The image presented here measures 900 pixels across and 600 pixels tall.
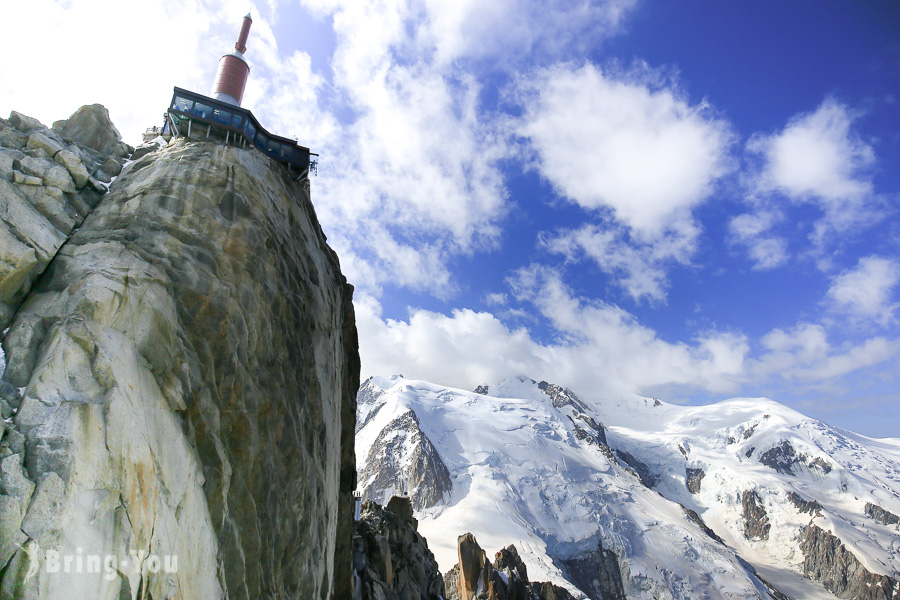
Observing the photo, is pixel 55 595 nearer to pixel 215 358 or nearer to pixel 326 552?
pixel 215 358

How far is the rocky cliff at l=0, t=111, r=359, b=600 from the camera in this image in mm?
10406

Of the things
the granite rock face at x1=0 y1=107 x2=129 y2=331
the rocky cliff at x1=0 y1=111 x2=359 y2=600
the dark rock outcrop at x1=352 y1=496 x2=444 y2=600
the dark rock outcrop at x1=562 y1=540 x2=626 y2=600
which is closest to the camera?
the rocky cliff at x1=0 y1=111 x2=359 y2=600

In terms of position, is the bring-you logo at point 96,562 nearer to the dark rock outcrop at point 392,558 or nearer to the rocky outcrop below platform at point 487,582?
the dark rock outcrop at point 392,558

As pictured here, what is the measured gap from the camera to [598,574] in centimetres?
16988

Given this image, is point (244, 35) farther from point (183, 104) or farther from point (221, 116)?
point (221, 116)

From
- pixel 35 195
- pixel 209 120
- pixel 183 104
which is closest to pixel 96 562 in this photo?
pixel 35 195

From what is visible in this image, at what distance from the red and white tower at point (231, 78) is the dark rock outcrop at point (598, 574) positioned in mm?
174573

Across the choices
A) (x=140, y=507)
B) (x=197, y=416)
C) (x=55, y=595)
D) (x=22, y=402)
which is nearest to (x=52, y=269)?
(x=22, y=402)

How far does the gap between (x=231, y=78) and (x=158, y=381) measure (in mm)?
36175

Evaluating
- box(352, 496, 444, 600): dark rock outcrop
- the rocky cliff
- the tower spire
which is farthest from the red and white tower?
box(352, 496, 444, 600): dark rock outcrop

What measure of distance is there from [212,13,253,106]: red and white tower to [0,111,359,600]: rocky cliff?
2108cm

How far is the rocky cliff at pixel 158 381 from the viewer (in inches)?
410

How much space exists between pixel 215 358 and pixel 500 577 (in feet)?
213

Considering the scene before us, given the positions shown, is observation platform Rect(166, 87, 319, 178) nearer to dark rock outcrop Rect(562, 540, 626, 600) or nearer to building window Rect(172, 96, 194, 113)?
building window Rect(172, 96, 194, 113)
